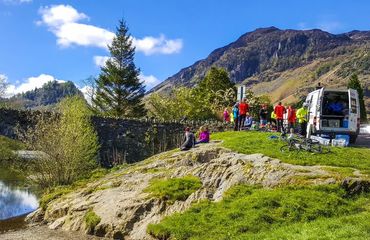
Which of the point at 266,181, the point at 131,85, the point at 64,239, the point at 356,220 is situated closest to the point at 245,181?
the point at 266,181

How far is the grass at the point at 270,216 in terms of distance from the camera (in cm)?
1255

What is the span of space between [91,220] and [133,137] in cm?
2552

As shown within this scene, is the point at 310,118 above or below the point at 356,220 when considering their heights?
above

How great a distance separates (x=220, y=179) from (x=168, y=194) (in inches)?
79.2

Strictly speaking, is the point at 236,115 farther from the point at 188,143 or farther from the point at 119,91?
the point at 119,91

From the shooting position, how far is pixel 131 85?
6338 centimetres

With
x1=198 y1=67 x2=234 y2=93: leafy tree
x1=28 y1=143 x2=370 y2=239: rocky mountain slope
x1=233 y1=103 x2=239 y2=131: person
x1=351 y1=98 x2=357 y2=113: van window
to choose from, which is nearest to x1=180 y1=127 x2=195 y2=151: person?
x1=28 y1=143 x2=370 y2=239: rocky mountain slope

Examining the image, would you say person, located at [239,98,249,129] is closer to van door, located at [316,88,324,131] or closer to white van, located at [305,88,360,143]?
white van, located at [305,88,360,143]

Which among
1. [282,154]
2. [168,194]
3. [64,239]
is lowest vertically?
[64,239]

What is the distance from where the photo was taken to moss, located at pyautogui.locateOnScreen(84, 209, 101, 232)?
16594mm

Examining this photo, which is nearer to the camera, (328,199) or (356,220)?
(356,220)

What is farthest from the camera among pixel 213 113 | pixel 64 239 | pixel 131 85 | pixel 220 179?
pixel 131 85

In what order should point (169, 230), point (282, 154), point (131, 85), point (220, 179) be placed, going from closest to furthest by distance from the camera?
point (169, 230) → point (220, 179) → point (282, 154) → point (131, 85)

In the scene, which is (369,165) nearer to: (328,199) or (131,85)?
(328,199)
